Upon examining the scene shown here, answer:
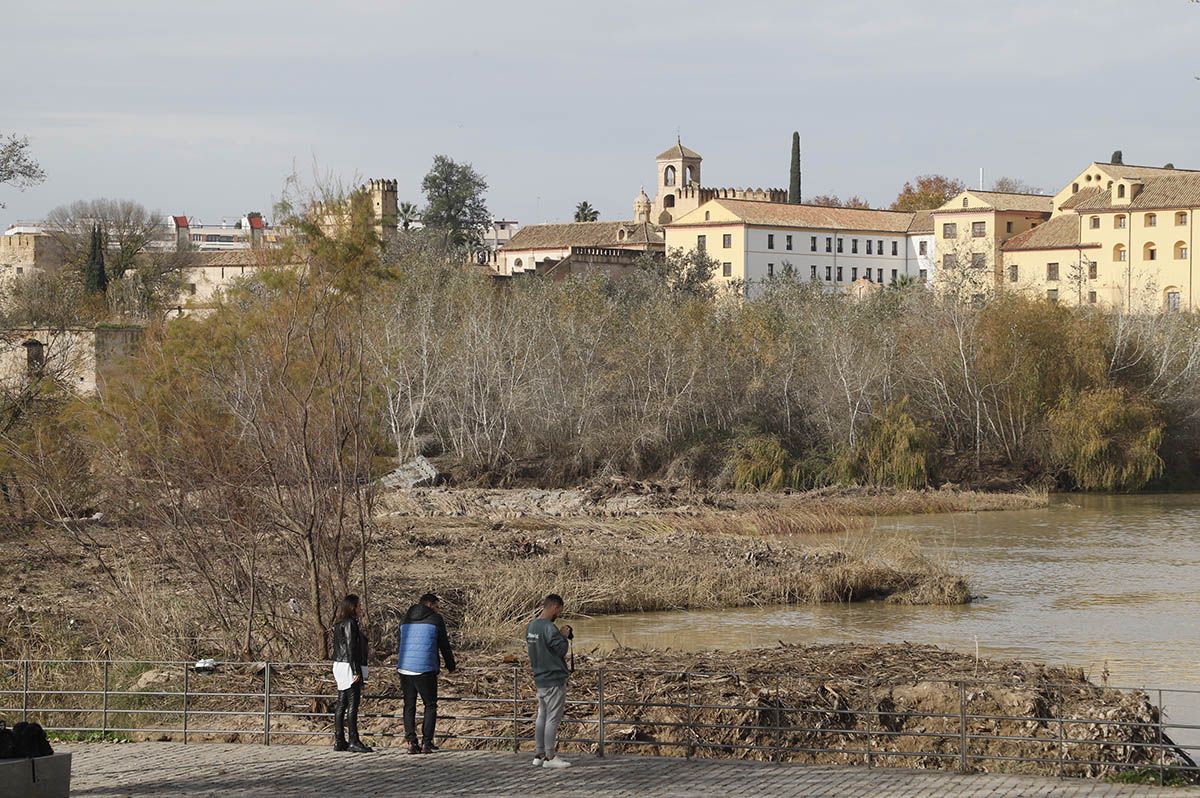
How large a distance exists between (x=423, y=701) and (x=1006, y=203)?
10704 centimetres

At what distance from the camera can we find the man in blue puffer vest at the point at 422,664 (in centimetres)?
1347

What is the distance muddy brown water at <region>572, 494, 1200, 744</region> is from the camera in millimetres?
23453

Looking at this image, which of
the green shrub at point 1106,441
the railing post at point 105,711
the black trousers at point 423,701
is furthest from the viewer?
the green shrub at point 1106,441

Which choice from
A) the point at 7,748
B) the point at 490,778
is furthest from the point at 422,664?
the point at 7,748

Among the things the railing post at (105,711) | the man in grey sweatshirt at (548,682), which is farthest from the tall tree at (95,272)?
the man in grey sweatshirt at (548,682)

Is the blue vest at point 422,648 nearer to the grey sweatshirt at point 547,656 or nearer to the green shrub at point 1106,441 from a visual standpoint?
the grey sweatshirt at point 547,656

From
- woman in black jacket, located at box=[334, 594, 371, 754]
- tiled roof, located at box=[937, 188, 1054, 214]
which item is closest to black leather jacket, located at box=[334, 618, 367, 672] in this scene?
woman in black jacket, located at box=[334, 594, 371, 754]

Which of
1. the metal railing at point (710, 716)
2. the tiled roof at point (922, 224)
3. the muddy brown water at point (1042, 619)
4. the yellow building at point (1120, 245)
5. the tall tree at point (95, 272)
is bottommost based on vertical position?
the muddy brown water at point (1042, 619)

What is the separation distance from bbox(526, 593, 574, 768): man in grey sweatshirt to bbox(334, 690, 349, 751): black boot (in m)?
1.86

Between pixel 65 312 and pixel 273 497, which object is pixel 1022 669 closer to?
pixel 273 497

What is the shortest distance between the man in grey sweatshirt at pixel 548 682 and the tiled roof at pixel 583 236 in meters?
105

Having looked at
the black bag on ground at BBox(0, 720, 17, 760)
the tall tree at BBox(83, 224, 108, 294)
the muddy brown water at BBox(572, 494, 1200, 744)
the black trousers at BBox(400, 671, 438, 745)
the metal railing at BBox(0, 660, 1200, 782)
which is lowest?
the muddy brown water at BBox(572, 494, 1200, 744)

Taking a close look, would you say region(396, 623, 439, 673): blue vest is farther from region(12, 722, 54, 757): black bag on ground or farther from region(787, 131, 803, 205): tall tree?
region(787, 131, 803, 205): tall tree

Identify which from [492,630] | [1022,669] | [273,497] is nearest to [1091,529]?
[492,630]
